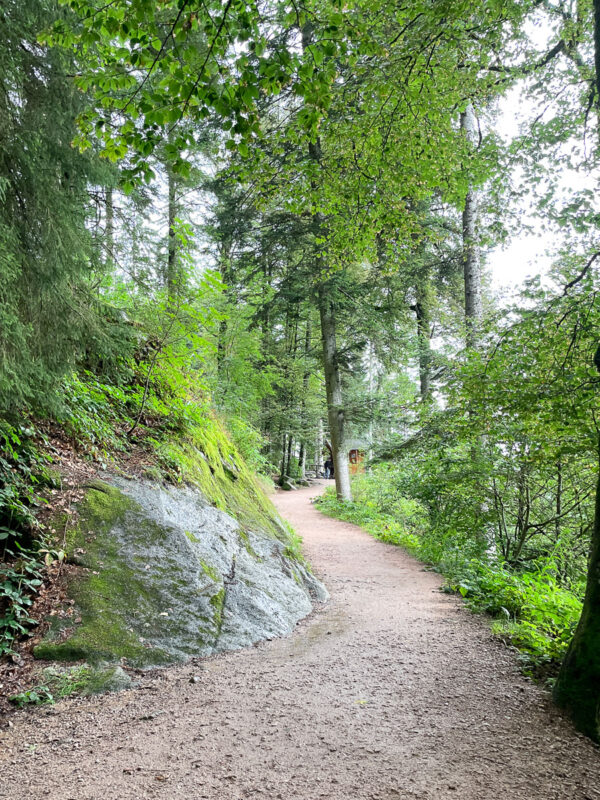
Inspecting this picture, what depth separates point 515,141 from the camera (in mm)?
5941

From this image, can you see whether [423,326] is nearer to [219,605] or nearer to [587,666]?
[219,605]

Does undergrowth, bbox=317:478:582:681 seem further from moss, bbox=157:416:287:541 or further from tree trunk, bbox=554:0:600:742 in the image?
moss, bbox=157:416:287:541

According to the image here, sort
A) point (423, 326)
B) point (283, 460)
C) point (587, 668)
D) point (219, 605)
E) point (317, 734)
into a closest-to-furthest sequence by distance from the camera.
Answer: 1. point (317, 734)
2. point (587, 668)
3. point (219, 605)
4. point (423, 326)
5. point (283, 460)

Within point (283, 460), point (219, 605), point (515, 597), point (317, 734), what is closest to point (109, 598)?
point (219, 605)

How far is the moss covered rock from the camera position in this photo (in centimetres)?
362

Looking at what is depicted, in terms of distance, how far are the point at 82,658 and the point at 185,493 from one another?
8.01 ft

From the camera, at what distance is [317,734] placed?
2.86m

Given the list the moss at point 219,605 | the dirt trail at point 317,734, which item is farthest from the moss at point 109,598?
the dirt trail at point 317,734

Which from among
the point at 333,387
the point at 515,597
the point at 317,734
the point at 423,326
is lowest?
the point at 317,734

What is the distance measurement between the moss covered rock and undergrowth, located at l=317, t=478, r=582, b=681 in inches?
93.0

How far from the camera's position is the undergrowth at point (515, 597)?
391cm

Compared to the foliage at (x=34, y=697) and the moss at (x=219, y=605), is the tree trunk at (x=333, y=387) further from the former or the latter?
the foliage at (x=34, y=697)

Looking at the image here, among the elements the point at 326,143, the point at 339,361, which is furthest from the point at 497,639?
the point at 339,361

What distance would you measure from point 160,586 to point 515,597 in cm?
415
